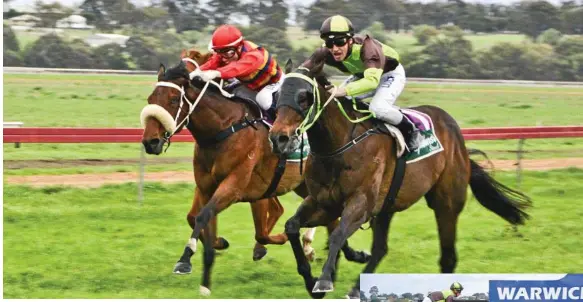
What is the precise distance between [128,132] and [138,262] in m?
3.88

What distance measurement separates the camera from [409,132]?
6.93 meters

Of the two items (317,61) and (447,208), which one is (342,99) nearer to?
(317,61)

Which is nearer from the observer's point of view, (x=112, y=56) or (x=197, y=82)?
(x=197, y=82)

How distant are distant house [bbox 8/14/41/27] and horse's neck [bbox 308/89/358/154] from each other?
2352 centimetres

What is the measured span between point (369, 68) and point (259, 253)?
2.46m

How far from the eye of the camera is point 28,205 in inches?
442

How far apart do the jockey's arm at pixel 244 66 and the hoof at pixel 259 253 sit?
1446mm

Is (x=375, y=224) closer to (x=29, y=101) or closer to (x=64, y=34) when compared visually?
(x=29, y=101)

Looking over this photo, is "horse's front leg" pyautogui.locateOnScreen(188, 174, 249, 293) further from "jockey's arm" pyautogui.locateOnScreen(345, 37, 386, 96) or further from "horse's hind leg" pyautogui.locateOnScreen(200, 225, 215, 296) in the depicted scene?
"jockey's arm" pyautogui.locateOnScreen(345, 37, 386, 96)

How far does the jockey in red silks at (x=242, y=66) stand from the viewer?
7633 millimetres

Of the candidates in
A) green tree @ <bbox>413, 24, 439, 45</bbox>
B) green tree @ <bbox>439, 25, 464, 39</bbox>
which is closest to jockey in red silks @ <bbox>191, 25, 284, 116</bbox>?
green tree @ <bbox>413, 24, 439, 45</bbox>

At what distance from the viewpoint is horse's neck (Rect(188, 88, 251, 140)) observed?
7430 millimetres

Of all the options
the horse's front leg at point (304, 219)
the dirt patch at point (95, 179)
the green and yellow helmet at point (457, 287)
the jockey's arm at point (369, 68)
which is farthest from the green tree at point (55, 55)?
the green and yellow helmet at point (457, 287)

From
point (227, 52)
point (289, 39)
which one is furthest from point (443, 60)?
point (227, 52)
